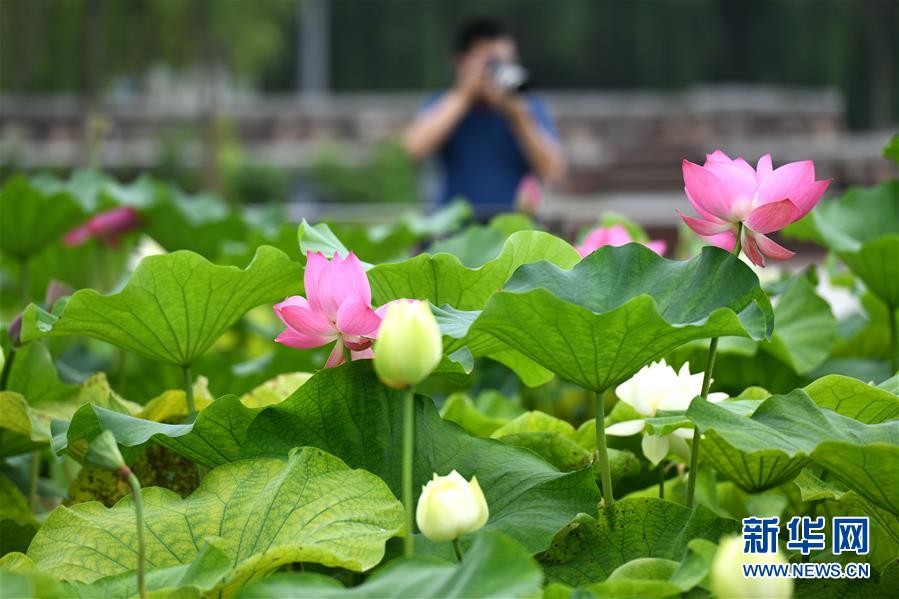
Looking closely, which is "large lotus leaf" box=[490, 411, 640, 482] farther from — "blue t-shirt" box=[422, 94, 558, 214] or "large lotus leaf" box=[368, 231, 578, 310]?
"blue t-shirt" box=[422, 94, 558, 214]

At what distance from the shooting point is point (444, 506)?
552 mm

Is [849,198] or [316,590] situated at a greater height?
[849,198]

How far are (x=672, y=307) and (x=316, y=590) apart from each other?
0.31 meters

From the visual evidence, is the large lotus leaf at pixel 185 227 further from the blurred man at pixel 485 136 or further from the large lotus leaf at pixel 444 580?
the large lotus leaf at pixel 444 580

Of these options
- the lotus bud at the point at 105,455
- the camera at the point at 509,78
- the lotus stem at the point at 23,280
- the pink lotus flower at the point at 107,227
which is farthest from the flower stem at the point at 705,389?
the camera at the point at 509,78

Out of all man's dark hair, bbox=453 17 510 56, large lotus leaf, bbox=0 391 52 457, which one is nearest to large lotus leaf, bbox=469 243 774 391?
large lotus leaf, bbox=0 391 52 457

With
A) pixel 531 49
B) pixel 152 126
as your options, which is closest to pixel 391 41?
pixel 531 49

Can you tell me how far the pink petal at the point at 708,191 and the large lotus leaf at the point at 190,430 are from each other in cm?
29

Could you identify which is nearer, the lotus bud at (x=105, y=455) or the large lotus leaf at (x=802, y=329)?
the lotus bud at (x=105, y=455)

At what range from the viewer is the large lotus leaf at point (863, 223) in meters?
1.11

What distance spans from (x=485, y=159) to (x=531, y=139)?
0.67ft

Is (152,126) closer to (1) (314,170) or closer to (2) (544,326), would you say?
(1) (314,170)

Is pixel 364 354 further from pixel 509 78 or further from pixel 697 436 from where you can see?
pixel 509 78

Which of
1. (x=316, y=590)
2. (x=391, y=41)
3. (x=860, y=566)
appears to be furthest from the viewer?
(x=391, y=41)
